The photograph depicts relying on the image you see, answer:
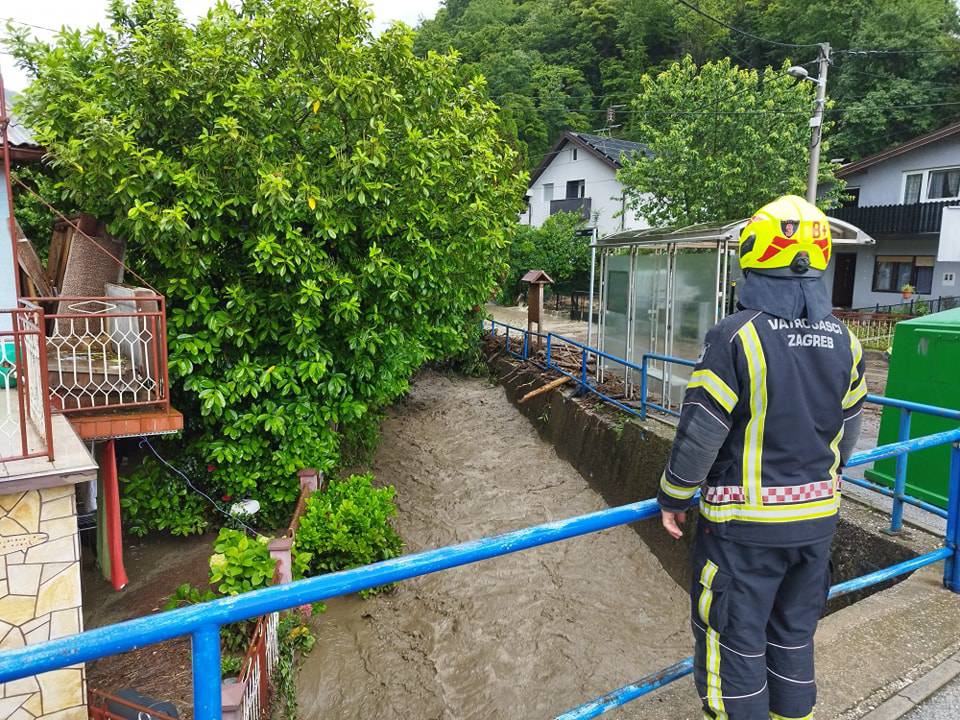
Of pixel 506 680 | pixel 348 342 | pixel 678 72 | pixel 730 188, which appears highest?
pixel 678 72

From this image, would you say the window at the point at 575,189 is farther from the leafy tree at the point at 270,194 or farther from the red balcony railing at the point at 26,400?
the red balcony railing at the point at 26,400

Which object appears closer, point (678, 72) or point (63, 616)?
point (63, 616)

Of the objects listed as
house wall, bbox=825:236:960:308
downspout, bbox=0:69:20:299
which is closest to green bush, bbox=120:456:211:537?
downspout, bbox=0:69:20:299

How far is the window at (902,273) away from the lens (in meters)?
21.2

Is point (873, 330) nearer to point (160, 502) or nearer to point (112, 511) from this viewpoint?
point (160, 502)

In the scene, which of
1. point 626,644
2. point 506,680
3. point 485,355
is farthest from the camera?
point 485,355

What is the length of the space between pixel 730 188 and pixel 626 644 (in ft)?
41.8

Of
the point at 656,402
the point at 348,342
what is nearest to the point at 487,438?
the point at 656,402

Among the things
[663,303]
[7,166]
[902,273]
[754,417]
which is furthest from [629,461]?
[902,273]

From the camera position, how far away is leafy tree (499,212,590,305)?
26.3 meters

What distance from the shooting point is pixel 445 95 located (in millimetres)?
7898

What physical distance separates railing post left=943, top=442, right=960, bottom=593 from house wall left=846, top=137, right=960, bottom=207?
21768 mm

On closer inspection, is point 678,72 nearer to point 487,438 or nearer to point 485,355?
point 485,355

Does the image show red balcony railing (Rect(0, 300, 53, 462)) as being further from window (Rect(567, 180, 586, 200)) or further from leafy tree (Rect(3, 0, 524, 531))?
window (Rect(567, 180, 586, 200))
